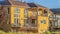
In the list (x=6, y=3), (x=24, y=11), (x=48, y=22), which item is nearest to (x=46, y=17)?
(x=48, y=22)

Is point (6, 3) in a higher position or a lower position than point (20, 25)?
higher

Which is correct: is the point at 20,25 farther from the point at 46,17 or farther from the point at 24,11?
the point at 46,17

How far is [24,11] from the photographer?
2083 inches

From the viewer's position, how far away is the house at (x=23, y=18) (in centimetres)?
4992

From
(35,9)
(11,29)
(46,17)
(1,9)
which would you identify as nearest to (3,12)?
(1,9)

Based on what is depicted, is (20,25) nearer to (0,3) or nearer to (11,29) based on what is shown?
(11,29)

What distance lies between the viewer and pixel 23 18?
2044 inches

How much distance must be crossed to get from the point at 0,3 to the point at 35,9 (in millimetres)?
8432

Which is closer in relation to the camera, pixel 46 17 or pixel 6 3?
pixel 6 3

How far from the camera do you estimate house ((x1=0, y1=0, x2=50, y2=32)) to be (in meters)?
49.9

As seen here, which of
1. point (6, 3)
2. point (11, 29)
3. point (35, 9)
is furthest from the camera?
point (35, 9)

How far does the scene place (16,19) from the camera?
166 feet

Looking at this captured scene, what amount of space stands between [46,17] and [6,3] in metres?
11.3

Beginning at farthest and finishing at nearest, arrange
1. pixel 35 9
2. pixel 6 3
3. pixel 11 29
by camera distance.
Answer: pixel 35 9
pixel 6 3
pixel 11 29
